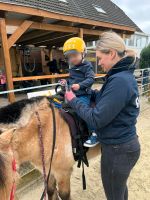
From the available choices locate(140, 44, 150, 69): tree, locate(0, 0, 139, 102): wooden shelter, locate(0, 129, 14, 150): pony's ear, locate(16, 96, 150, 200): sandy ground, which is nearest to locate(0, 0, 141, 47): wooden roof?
locate(0, 0, 139, 102): wooden shelter

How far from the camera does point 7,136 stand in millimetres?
1192

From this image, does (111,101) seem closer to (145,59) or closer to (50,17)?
(50,17)

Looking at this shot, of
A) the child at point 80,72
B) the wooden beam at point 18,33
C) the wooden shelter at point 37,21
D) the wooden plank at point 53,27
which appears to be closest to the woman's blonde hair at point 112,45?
the child at point 80,72

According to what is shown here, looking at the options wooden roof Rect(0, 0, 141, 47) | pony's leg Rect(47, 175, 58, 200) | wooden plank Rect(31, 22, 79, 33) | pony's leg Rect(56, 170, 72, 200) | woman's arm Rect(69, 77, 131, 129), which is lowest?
pony's leg Rect(47, 175, 58, 200)

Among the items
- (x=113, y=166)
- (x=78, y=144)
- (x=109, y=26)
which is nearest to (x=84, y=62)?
(x=78, y=144)

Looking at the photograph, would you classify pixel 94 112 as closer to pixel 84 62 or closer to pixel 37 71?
pixel 84 62

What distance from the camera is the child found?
1.99m

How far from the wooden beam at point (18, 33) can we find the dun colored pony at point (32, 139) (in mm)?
3247

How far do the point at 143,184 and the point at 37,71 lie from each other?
8.65m

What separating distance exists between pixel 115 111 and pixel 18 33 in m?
4.10

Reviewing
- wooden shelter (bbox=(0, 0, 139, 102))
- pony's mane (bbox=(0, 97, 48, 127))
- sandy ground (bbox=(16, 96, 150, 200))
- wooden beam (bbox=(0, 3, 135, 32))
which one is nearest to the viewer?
pony's mane (bbox=(0, 97, 48, 127))

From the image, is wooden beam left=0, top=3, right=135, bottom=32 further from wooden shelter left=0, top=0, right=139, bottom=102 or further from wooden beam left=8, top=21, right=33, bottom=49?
wooden beam left=8, top=21, right=33, bottom=49

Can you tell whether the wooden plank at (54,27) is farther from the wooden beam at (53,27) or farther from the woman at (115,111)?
the woman at (115,111)

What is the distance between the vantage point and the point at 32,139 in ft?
5.44
